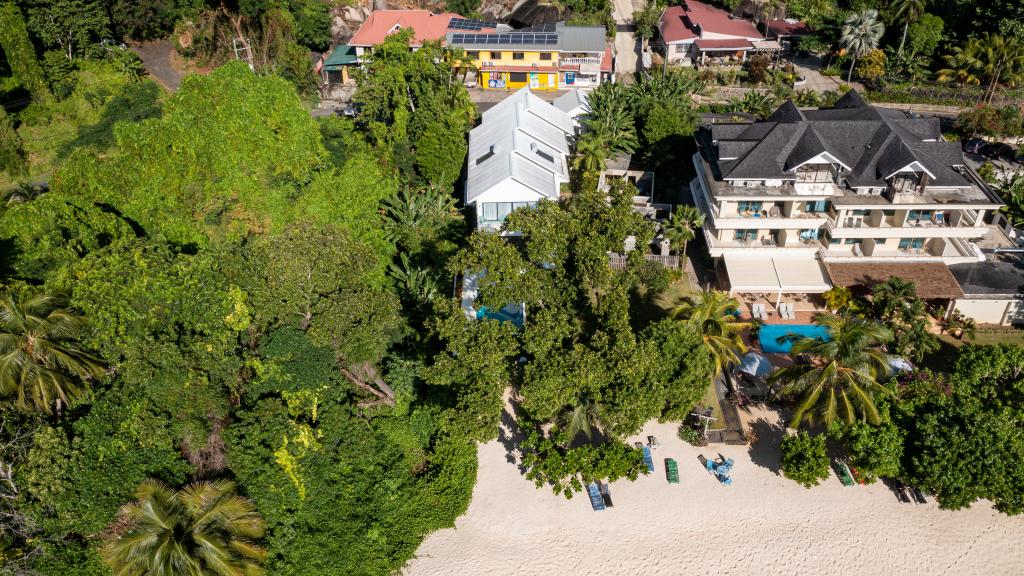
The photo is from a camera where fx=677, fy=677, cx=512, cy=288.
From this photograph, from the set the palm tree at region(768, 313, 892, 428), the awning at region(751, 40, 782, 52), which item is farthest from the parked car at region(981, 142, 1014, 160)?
the palm tree at region(768, 313, 892, 428)

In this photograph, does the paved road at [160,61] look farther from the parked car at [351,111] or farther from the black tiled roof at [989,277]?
the black tiled roof at [989,277]

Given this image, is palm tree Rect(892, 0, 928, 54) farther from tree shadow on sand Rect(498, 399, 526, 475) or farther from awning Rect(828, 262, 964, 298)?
tree shadow on sand Rect(498, 399, 526, 475)

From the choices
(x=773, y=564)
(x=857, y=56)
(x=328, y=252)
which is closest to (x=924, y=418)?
(x=773, y=564)

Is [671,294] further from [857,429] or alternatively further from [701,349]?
[857,429]

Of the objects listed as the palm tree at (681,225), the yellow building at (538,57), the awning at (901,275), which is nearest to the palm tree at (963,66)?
the yellow building at (538,57)

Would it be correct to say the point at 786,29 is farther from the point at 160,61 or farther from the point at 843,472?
the point at 160,61

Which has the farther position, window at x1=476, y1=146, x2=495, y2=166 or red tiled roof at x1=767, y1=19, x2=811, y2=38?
red tiled roof at x1=767, y1=19, x2=811, y2=38

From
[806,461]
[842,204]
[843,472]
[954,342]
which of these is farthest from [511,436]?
[954,342]
